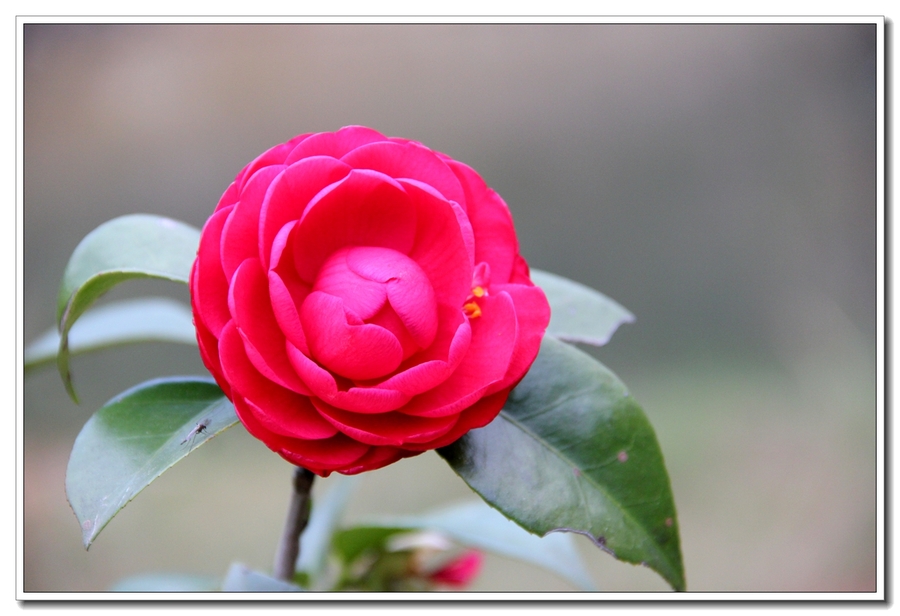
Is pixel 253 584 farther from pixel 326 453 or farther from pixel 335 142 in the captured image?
pixel 335 142

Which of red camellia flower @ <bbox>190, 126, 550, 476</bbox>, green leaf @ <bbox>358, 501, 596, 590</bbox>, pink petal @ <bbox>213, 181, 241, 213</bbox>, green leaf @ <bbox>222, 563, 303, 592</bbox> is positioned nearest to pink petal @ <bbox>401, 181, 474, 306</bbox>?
red camellia flower @ <bbox>190, 126, 550, 476</bbox>

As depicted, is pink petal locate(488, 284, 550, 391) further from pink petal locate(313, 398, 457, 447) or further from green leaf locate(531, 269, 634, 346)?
green leaf locate(531, 269, 634, 346)

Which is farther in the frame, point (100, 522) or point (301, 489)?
point (301, 489)

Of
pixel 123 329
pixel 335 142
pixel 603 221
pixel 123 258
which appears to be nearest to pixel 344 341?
pixel 335 142

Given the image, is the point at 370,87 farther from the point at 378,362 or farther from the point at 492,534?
the point at 378,362

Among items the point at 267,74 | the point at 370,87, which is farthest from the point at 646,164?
the point at 267,74

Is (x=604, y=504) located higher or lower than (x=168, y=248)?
lower
